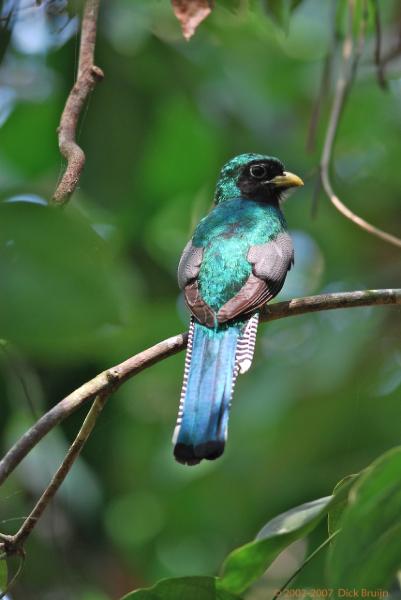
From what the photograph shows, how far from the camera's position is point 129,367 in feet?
8.64

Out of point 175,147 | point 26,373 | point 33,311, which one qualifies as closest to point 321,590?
point 33,311

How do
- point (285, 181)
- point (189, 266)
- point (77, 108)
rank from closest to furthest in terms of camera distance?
point (77, 108), point (189, 266), point (285, 181)

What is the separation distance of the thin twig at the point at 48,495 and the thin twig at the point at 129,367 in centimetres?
5

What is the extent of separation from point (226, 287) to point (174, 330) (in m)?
1.28

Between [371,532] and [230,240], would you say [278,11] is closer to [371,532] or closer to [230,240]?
[230,240]

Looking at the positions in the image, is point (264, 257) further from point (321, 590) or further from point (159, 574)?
point (159, 574)

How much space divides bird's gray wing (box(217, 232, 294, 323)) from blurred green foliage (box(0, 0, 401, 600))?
622 millimetres

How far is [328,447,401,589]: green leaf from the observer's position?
1.94 metres

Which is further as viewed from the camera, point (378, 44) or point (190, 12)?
point (378, 44)

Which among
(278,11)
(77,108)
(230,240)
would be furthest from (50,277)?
(278,11)

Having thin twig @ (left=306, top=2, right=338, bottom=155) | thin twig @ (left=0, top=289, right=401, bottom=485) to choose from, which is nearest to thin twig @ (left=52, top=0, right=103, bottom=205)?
thin twig @ (left=0, top=289, right=401, bottom=485)

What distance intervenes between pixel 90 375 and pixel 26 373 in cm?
41

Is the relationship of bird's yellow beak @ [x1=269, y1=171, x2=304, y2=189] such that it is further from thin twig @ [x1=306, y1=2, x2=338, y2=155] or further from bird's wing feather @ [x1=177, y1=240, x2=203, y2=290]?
bird's wing feather @ [x1=177, y1=240, x2=203, y2=290]

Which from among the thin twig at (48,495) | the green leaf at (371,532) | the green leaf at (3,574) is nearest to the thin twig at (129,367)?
the thin twig at (48,495)
